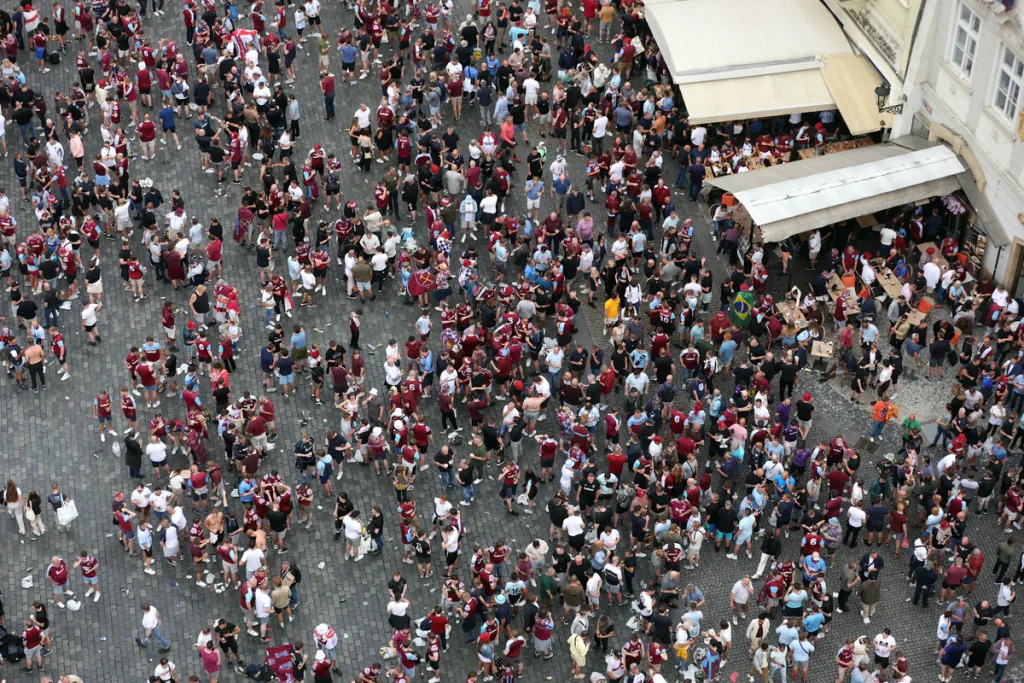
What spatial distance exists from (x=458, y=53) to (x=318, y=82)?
4.61 m

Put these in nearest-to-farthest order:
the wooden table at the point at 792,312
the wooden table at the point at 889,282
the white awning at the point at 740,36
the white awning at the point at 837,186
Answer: the wooden table at the point at 792,312
the white awning at the point at 837,186
the wooden table at the point at 889,282
the white awning at the point at 740,36

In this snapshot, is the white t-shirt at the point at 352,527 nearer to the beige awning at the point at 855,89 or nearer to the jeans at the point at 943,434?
the jeans at the point at 943,434

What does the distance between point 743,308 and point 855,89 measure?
922cm

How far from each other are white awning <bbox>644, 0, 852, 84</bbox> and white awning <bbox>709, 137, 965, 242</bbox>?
12.4ft

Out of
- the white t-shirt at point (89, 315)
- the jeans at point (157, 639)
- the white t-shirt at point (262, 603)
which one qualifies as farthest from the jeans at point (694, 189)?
the jeans at point (157, 639)

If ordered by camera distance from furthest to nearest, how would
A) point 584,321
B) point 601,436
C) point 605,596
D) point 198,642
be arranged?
1. point 584,321
2. point 601,436
3. point 605,596
4. point 198,642

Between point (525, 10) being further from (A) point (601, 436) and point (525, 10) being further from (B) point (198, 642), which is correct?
(B) point (198, 642)

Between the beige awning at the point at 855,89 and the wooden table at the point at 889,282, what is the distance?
4795 millimetres

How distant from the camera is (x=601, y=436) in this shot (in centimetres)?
4050

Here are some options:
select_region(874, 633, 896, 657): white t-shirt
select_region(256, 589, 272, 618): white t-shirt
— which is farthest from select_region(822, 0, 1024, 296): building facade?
select_region(256, 589, 272, 618): white t-shirt

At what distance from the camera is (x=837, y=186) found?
1756 inches

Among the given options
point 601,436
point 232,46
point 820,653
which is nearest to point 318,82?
point 232,46

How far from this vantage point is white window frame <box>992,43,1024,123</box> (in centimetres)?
4206

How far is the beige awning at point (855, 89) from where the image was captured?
47.6 meters
